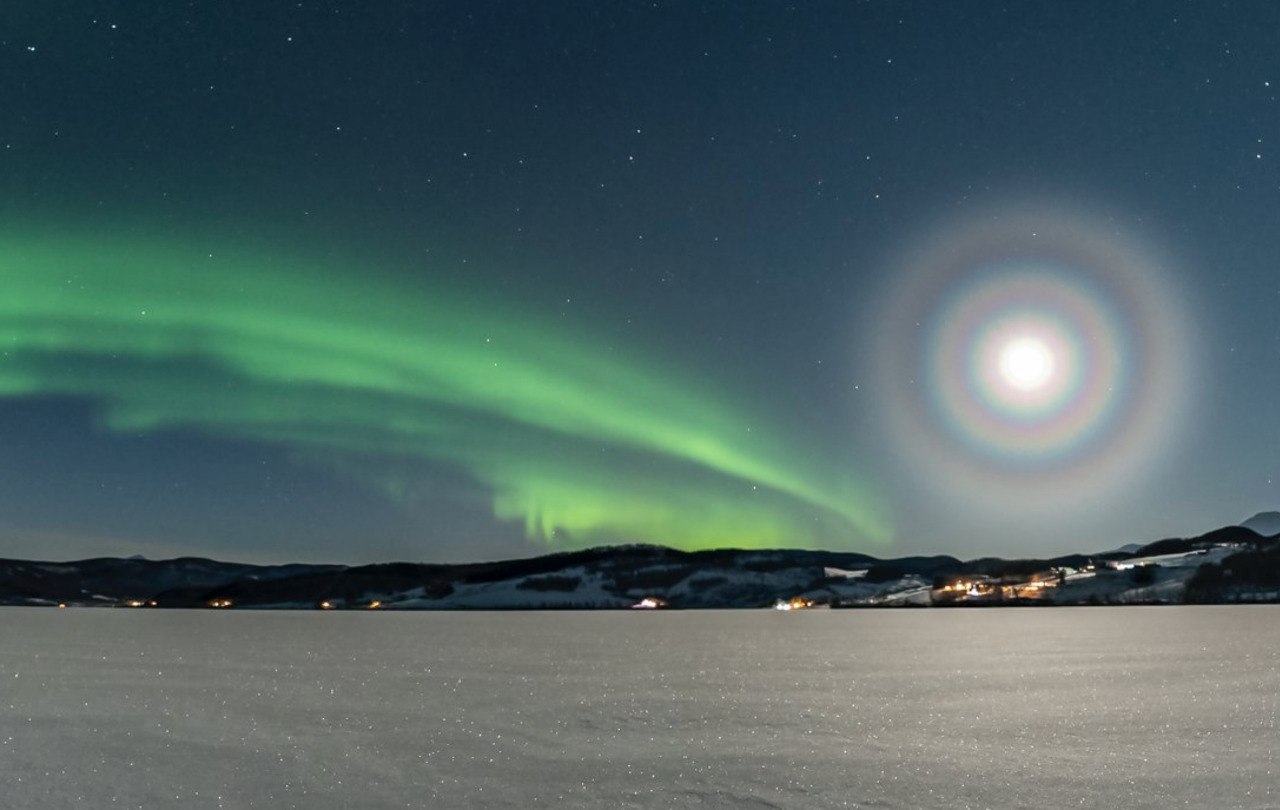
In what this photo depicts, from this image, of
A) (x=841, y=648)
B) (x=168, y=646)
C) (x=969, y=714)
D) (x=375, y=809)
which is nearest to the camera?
(x=375, y=809)

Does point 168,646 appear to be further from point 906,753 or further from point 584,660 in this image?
point 906,753

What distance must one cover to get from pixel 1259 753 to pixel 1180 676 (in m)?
30.0

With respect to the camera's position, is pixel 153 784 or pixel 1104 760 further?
pixel 1104 760

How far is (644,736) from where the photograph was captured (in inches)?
1203

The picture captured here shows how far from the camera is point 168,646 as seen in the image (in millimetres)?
98750

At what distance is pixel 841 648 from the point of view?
91.1 meters

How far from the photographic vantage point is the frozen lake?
21.9 metres

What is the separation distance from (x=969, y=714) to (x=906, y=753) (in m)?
11.0

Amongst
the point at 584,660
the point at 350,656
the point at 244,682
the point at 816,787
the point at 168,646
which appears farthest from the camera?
the point at 168,646

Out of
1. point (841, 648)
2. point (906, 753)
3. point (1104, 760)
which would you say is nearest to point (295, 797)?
point (906, 753)

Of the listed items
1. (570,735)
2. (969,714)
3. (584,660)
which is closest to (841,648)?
(584,660)

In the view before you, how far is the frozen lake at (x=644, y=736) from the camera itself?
72.0 feet

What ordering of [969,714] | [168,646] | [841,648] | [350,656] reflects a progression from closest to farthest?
[969,714] < [350,656] < [841,648] < [168,646]

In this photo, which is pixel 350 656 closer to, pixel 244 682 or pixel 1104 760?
pixel 244 682
